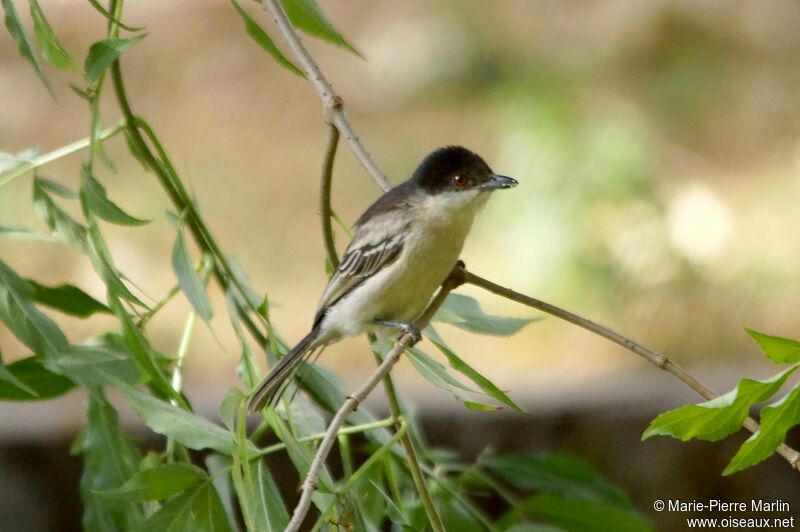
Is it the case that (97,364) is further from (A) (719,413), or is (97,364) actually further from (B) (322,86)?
(A) (719,413)

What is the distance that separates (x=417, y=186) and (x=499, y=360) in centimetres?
444

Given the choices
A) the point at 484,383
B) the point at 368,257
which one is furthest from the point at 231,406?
the point at 368,257

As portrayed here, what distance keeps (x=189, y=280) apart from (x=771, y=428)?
1212 mm

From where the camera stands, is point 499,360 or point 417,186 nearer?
point 417,186

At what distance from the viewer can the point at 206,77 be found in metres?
11.3

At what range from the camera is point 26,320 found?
2436mm

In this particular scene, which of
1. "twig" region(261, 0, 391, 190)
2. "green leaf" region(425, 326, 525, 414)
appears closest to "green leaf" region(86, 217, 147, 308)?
"twig" region(261, 0, 391, 190)

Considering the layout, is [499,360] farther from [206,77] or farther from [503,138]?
[206,77]

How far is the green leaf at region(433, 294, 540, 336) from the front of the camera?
8.87 ft

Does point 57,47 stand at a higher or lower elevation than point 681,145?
lower

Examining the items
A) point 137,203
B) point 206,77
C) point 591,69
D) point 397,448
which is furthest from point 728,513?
point 206,77

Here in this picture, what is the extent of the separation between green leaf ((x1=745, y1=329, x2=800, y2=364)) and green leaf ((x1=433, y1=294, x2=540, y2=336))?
3.18ft

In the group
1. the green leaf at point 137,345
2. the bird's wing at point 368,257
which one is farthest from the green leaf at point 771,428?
the bird's wing at point 368,257

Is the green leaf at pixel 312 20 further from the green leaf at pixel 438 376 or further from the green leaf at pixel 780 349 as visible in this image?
the green leaf at pixel 780 349
